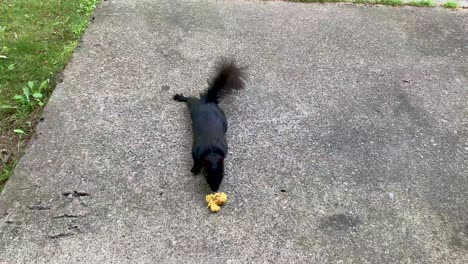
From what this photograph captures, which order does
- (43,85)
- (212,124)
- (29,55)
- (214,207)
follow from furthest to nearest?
(29,55), (43,85), (212,124), (214,207)

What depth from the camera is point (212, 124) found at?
9.20ft

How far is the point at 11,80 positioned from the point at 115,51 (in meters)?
0.79

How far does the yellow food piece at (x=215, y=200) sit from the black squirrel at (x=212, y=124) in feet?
0.16

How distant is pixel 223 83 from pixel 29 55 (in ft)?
5.17

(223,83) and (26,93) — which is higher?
(223,83)

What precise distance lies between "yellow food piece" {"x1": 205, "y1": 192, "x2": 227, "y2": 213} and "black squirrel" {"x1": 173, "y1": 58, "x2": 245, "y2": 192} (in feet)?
0.16

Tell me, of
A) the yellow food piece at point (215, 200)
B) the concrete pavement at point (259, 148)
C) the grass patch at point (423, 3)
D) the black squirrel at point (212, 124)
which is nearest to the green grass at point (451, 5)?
the grass patch at point (423, 3)

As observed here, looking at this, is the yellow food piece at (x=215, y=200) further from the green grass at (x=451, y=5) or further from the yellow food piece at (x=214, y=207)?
the green grass at (x=451, y=5)

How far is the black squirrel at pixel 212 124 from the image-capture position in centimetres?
256

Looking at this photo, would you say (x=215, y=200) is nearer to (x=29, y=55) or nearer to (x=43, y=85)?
(x=43, y=85)

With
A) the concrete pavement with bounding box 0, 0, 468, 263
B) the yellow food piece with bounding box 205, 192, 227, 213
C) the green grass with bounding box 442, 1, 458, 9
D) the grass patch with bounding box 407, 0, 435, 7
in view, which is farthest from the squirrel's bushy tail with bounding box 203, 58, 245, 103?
the green grass with bounding box 442, 1, 458, 9

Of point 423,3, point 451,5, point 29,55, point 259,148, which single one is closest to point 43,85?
point 29,55

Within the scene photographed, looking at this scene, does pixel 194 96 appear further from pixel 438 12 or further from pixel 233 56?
pixel 438 12

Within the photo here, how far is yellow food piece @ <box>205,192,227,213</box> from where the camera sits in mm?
2490
